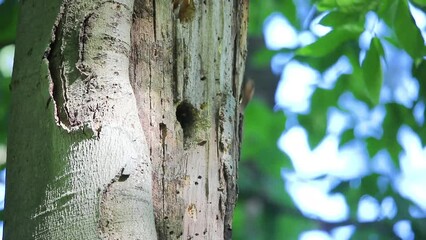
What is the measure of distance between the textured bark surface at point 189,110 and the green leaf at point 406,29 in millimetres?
634

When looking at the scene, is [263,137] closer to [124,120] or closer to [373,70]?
[373,70]

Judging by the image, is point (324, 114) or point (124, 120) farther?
point (324, 114)

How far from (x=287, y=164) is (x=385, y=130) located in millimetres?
1471

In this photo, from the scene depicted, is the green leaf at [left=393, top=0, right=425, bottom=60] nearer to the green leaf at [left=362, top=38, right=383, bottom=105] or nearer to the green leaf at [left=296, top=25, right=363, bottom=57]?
the green leaf at [left=362, top=38, right=383, bottom=105]

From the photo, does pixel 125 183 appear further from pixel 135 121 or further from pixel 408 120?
pixel 408 120

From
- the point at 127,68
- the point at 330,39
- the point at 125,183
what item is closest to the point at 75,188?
the point at 125,183

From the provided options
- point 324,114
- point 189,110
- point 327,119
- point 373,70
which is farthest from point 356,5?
point 327,119

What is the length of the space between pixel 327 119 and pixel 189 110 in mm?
2830

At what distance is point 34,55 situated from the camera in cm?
149

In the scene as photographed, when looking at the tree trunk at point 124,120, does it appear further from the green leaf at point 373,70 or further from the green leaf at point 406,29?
the green leaf at point 373,70

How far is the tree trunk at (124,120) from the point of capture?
1289mm

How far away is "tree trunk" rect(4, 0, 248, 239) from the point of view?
1289 mm

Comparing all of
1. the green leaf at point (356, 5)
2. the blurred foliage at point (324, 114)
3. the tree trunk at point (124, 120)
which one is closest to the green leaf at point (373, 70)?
the blurred foliage at point (324, 114)

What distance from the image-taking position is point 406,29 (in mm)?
2135
